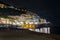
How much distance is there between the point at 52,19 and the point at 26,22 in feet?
1.93

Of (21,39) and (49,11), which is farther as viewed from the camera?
(49,11)

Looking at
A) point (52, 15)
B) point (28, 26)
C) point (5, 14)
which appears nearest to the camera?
point (28, 26)

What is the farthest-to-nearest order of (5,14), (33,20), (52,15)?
(52,15), (5,14), (33,20)

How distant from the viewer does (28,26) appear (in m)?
1.89

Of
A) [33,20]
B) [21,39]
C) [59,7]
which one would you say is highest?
[59,7]

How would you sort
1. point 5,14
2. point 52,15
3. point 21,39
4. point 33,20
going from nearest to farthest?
point 21,39, point 33,20, point 5,14, point 52,15

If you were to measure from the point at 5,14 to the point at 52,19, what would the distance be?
71cm

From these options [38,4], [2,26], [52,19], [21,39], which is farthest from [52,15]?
[21,39]

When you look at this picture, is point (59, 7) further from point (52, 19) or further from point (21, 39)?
point (21, 39)

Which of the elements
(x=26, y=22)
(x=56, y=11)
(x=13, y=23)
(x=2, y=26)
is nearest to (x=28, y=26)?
(x=26, y=22)

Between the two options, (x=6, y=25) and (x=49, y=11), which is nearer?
(x=6, y=25)

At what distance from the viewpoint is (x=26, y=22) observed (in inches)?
76.5

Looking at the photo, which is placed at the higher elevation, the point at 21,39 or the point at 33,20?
the point at 33,20

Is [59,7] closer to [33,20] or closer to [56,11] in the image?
[56,11]
